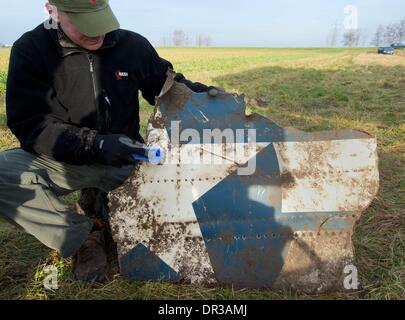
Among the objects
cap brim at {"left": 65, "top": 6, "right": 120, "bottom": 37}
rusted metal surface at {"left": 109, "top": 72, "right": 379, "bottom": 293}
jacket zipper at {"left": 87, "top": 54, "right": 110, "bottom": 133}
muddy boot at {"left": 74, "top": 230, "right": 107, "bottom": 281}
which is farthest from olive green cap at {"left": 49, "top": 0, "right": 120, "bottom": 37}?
muddy boot at {"left": 74, "top": 230, "right": 107, "bottom": 281}

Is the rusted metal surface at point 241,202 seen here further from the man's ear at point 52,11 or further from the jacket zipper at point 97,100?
the man's ear at point 52,11

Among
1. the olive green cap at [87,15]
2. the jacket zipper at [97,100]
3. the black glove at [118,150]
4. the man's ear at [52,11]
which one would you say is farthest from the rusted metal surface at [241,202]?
the man's ear at [52,11]

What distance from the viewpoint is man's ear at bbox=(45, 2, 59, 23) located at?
272cm

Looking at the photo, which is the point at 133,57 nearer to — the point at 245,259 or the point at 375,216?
the point at 245,259

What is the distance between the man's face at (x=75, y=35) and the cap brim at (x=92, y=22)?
1.9 inches

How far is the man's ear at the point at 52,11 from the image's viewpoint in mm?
2719

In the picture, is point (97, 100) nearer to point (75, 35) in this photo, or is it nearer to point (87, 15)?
point (75, 35)

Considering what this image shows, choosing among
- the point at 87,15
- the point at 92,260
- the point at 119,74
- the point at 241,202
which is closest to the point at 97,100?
the point at 119,74

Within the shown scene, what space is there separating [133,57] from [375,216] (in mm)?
2301

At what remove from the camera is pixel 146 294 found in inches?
98.0

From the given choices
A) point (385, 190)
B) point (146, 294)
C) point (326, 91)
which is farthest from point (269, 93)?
point (146, 294)

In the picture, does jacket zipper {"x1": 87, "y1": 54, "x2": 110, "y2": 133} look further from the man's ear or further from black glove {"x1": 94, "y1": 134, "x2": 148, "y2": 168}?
black glove {"x1": 94, "y1": 134, "x2": 148, "y2": 168}

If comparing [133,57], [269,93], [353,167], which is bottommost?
[269,93]

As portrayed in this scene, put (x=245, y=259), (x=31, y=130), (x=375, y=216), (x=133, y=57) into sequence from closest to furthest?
(x=245, y=259), (x=31, y=130), (x=133, y=57), (x=375, y=216)
